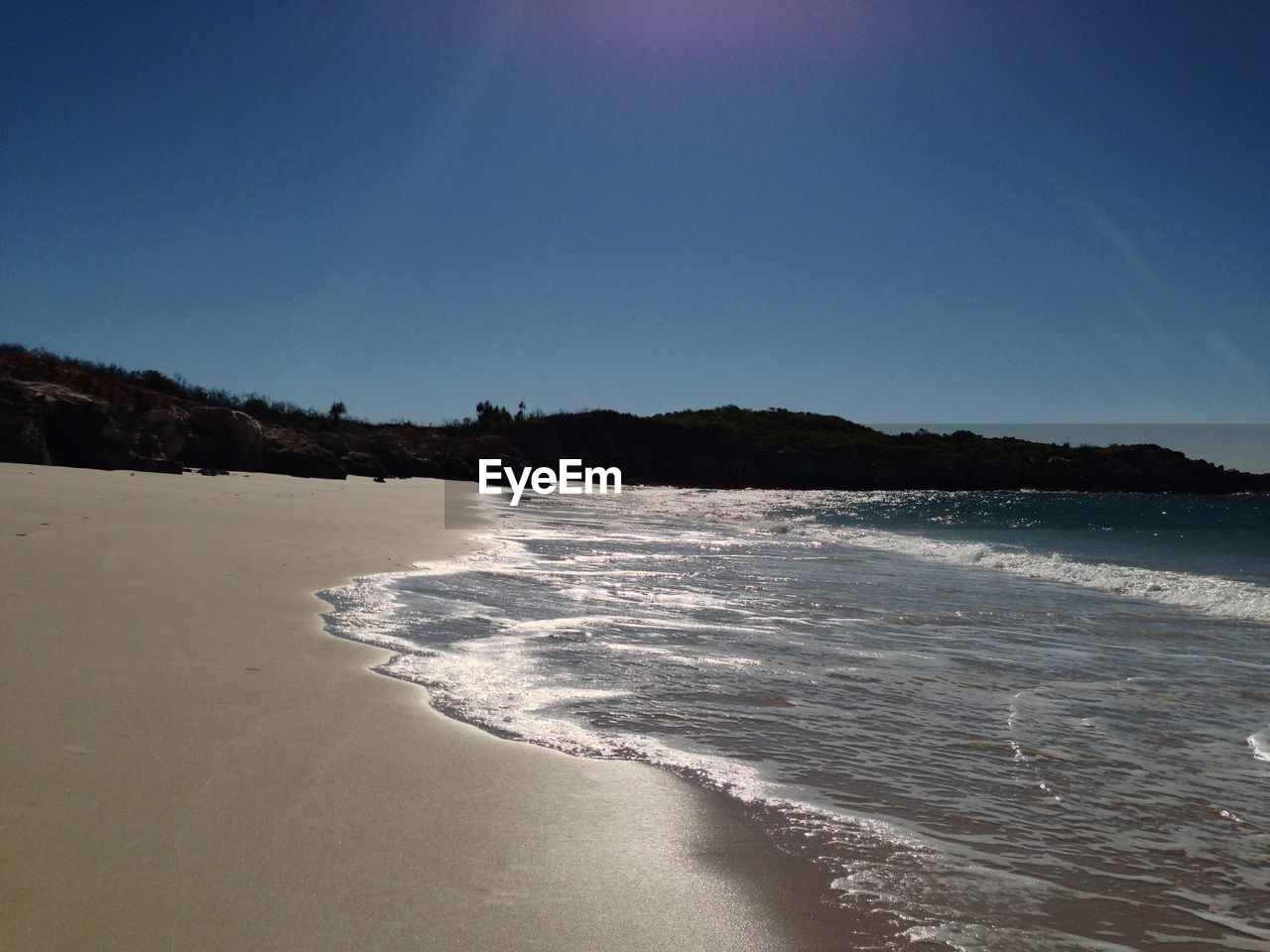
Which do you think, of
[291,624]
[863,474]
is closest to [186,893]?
[291,624]

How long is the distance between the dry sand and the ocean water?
14.2 inches

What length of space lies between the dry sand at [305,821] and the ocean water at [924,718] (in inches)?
14.2

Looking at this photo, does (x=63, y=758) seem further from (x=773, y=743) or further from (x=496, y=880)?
(x=773, y=743)

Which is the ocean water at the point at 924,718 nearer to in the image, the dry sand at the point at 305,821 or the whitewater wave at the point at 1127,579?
the whitewater wave at the point at 1127,579

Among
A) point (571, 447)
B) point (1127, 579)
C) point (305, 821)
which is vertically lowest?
point (1127, 579)

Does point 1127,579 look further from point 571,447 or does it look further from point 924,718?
point 571,447

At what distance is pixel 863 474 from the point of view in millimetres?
85188

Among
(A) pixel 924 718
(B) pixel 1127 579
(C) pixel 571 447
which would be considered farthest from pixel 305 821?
(C) pixel 571 447

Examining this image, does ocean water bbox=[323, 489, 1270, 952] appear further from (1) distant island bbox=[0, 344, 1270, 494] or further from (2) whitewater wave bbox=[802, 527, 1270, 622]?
(1) distant island bbox=[0, 344, 1270, 494]

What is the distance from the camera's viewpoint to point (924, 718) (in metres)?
4.62

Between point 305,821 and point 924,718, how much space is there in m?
3.29

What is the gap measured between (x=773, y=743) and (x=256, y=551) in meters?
6.71

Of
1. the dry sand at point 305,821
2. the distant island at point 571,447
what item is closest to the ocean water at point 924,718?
the dry sand at point 305,821

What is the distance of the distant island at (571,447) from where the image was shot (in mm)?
19484
